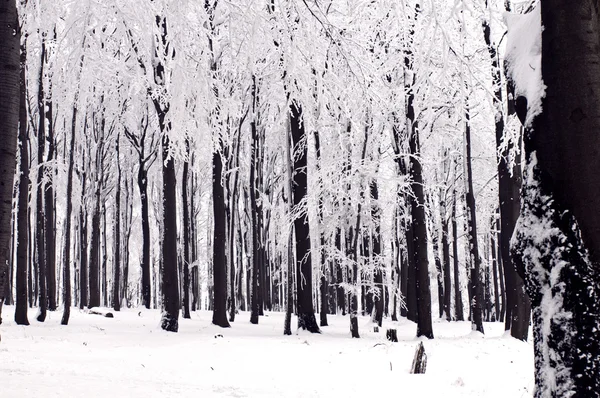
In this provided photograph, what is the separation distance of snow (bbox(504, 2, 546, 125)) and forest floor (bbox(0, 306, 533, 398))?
416 centimetres

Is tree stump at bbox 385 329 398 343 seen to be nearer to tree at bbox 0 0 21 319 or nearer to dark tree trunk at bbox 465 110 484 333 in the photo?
dark tree trunk at bbox 465 110 484 333

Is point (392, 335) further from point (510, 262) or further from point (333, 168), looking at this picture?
point (333, 168)

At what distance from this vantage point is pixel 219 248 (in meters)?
16.0

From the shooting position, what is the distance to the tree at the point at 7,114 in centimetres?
485

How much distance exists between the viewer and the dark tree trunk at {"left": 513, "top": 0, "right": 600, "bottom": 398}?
3209mm

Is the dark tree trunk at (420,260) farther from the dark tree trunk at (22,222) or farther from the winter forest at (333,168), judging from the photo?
the dark tree trunk at (22,222)

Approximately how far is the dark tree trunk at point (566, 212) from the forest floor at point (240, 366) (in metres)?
3.55

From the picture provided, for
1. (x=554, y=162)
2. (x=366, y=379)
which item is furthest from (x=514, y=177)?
(x=554, y=162)

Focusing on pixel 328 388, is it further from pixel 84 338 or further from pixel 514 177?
pixel 514 177

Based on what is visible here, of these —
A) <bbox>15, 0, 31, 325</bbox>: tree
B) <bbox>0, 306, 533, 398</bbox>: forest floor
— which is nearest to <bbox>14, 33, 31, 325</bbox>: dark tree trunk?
<bbox>15, 0, 31, 325</bbox>: tree

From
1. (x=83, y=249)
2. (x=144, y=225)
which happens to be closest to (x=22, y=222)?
(x=144, y=225)

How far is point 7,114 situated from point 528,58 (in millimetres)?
4561

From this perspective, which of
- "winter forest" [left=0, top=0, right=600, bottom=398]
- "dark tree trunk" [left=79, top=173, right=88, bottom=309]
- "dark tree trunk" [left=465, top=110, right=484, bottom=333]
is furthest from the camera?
"dark tree trunk" [left=79, top=173, right=88, bottom=309]

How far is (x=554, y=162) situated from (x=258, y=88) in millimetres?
16431
